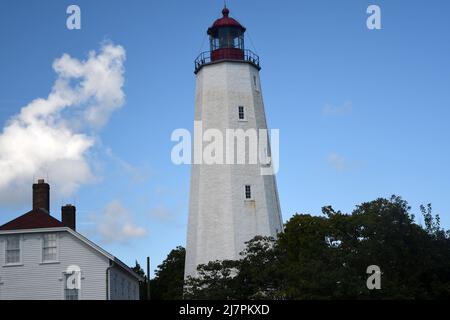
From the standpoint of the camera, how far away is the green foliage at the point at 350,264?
50875mm

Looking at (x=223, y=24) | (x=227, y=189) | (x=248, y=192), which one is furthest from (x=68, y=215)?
(x=223, y=24)

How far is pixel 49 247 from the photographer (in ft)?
179

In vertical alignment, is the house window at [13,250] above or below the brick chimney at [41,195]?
below

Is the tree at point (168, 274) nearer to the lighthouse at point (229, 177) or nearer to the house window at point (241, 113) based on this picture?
the lighthouse at point (229, 177)

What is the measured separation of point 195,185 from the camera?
235 feet

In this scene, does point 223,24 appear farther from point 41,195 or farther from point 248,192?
point 41,195

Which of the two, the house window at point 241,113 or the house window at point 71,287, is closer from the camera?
the house window at point 71,287

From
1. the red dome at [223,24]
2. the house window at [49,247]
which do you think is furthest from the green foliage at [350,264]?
the red dome at [223,24]

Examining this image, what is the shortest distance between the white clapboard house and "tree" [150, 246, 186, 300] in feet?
97.2

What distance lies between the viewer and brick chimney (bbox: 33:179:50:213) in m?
58.1

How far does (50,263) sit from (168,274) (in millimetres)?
34706

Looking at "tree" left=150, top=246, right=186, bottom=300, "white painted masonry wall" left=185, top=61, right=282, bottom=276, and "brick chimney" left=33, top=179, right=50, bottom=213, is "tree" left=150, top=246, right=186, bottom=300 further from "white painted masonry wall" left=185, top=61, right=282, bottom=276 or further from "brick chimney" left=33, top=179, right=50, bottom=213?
"brick chimney" left=33, top=179, right=50, bottom=213

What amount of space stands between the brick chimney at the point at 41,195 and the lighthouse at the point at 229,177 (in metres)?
14.5
